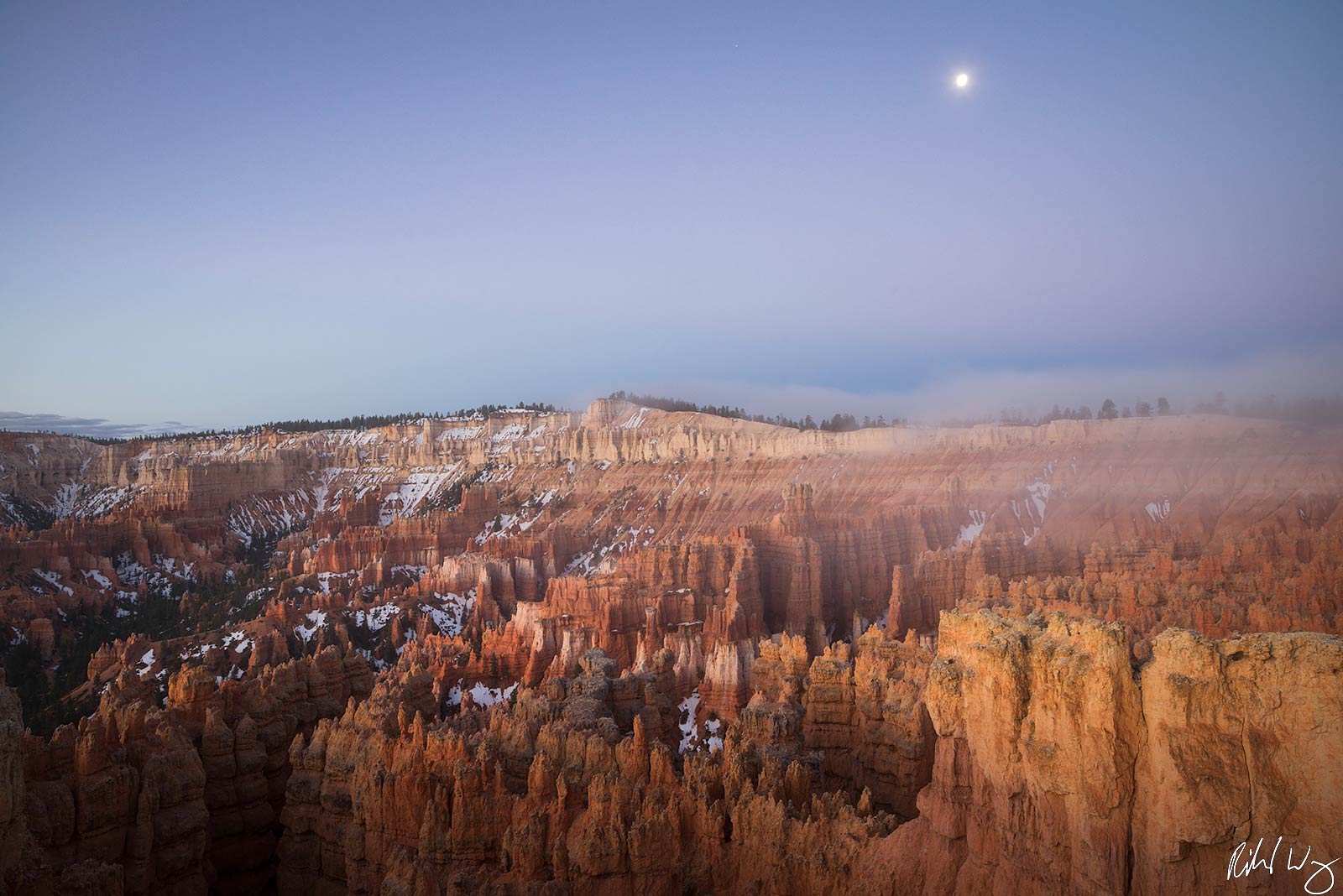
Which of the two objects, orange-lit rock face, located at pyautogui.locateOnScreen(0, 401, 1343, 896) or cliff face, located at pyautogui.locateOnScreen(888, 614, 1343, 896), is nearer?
cliff face, located at pyautogui.locateOnScreen(888, 614, 1343, 896)

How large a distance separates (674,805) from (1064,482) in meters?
54.6

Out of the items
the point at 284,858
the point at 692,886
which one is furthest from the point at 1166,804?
the point at 284,858

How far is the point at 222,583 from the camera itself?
78.0m

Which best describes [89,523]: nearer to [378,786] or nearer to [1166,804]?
[378,786]

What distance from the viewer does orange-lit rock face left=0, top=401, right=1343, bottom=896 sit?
400 inches

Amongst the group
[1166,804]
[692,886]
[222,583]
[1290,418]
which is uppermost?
[1290,418]

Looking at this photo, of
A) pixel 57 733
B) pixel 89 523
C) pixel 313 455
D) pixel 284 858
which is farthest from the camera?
pixel 313 455
